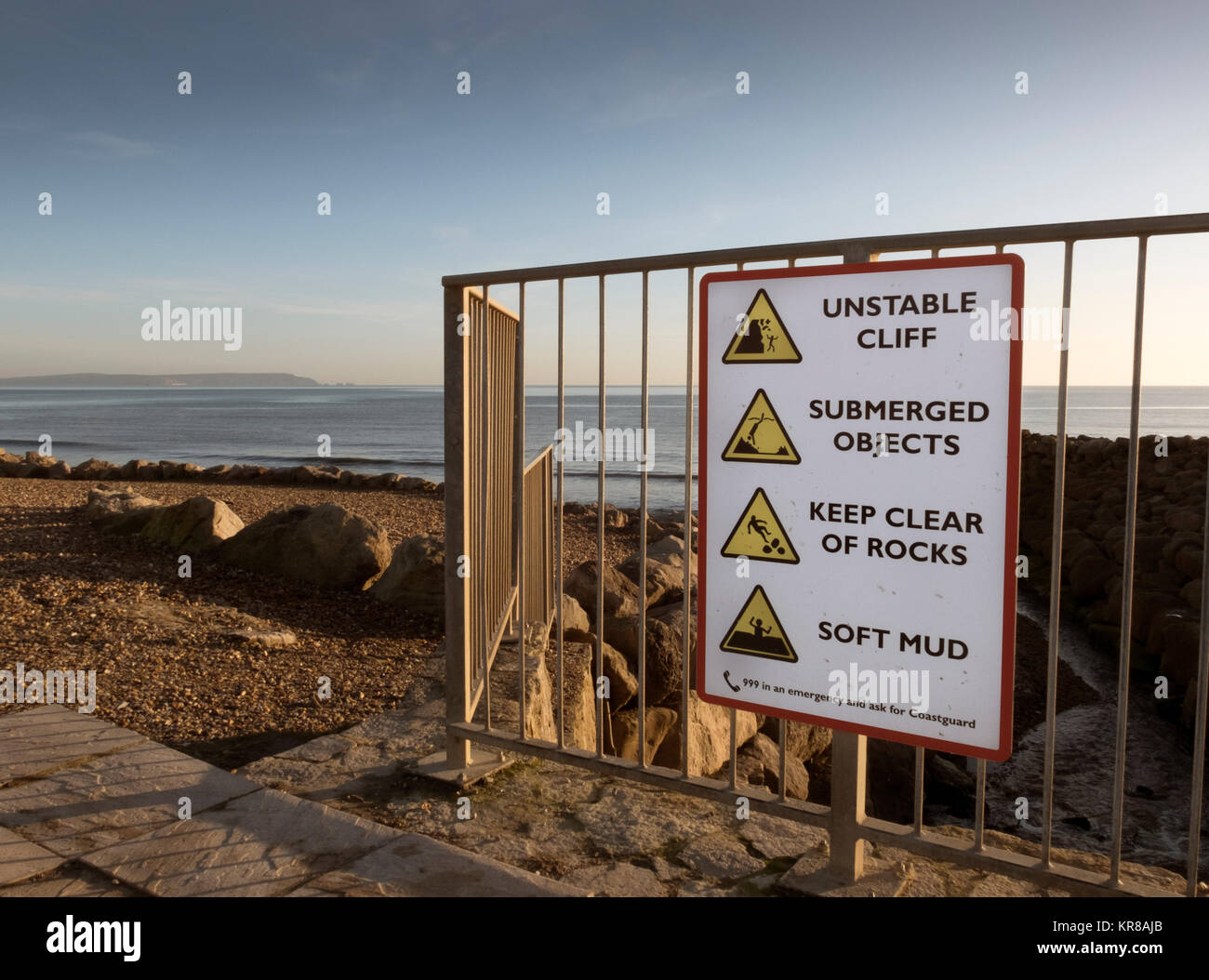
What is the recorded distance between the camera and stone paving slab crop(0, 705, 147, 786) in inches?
128

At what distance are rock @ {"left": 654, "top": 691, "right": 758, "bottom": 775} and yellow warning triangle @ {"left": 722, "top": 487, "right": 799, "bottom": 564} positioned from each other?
2.54 m

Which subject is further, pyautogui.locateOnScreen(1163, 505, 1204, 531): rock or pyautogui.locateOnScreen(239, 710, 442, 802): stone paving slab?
pyautogui.locateOnScreen(1163, 505, 1204, 531): rock

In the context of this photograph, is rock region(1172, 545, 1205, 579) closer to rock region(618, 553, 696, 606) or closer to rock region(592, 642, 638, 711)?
rock region(618, 553, 696, 606)

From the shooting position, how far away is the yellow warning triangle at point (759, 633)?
2.54 m

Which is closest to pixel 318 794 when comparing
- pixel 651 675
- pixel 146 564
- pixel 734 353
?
pixel 734 353

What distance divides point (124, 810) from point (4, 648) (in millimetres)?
2788

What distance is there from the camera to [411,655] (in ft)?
18.0

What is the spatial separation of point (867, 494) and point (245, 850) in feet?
6.78

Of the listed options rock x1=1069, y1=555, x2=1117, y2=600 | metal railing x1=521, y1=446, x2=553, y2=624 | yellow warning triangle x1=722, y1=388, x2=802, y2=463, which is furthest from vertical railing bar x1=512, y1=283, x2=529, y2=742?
rock x1=1069, y1=555, x2=1117, y2=600

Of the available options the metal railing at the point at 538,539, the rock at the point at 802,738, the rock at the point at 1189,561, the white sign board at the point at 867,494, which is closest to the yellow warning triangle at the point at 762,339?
the white sign board at the point at 867,494

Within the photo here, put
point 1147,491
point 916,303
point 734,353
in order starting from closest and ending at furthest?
point 916,303, point 734,353, point 1147,491

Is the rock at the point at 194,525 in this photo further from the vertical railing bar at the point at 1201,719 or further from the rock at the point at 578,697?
the vertical railing bar at the point at 1201,719
